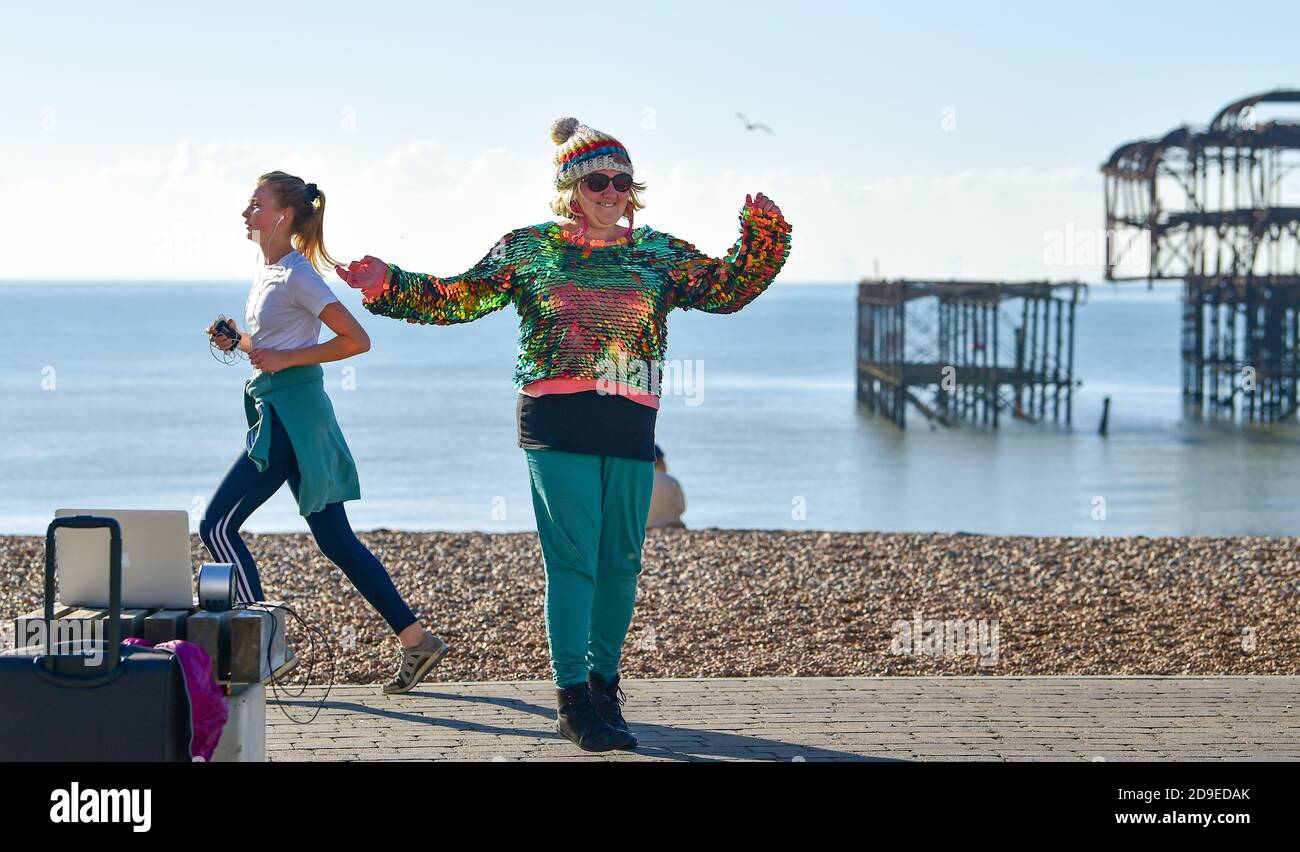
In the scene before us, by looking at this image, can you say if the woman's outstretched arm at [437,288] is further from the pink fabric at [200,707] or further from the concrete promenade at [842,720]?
the pink fabric at [200,707]

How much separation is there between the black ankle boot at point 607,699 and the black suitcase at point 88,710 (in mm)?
1770

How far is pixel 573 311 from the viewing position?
4.90m

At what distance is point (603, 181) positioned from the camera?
4.95 meters

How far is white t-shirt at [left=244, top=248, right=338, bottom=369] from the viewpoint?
17.1 ft

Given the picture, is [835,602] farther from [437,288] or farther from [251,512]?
[437,288]

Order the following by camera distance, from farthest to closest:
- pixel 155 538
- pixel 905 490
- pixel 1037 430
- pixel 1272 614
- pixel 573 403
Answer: pixel 1037 430 < pixel 905 490 < pixel 1272 614 < pixel 573 403 < pixel 155 538

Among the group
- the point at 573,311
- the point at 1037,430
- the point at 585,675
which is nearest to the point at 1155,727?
the point at 585,675

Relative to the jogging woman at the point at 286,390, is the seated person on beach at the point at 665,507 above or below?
below

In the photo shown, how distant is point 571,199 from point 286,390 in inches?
41.9

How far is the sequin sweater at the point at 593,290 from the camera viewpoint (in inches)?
193

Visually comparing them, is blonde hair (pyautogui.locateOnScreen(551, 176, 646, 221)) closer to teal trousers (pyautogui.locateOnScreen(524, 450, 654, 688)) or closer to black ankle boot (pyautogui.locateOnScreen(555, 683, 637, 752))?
teal trousers (pyautogui.locateOnScreen(524, 450, 654, 688))

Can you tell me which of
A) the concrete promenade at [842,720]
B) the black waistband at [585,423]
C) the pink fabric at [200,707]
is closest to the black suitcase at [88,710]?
the pink fabric at [200,707]

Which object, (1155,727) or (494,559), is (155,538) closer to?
(1155,727)
